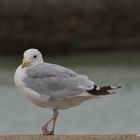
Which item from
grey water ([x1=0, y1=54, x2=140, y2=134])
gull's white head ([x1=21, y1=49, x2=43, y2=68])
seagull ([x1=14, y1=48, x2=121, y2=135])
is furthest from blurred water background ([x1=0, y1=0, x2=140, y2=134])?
seagull ([x1=14, y1=48, x2=121, y2=135])

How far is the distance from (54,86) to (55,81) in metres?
0.06

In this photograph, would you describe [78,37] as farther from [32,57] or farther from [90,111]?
[32,57]

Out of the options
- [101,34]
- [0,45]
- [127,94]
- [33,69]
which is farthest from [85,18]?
[33,69]

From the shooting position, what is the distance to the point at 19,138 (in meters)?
6.79

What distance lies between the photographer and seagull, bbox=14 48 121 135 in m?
6.99

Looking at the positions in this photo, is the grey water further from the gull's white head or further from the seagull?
the seagull

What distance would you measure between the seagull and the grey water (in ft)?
14.2

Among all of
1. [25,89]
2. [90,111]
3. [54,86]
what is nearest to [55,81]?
[54,86]

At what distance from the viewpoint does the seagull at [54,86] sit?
22.9 feet

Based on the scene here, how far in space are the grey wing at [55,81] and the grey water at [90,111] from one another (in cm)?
433

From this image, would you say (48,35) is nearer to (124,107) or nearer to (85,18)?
(85,18)

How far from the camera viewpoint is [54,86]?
23.5ft

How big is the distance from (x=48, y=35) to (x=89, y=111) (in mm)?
10599

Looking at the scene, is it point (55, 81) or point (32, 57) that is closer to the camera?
point (55, 81)
